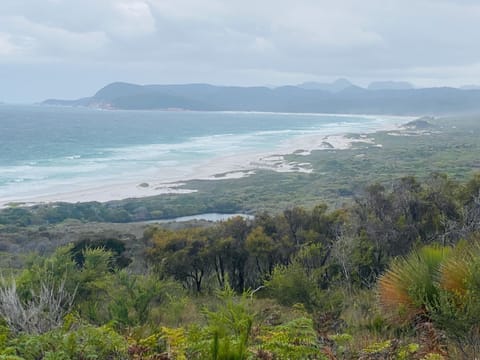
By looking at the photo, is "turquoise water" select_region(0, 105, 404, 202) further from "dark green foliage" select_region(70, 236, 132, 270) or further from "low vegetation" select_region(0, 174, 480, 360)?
"low vegetation" select_region(0, 174, 480, 360)

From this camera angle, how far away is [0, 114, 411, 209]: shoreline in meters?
44.7

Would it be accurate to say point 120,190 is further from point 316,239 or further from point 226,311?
point 226,311

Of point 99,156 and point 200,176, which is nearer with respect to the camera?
point 200,176

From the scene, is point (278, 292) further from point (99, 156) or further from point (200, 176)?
point (99, 156)

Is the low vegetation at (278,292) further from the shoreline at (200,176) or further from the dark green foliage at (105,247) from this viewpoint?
the shoreline at (200,176)

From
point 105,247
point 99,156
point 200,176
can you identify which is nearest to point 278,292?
point 105,247

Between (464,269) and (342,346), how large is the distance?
5.21ft

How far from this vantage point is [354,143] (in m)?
91.2

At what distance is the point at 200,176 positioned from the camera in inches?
2223

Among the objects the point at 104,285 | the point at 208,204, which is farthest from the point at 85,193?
the point at 104,285

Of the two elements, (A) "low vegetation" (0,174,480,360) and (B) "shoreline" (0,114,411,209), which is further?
(B) "shoreline" (0,114,411,209)

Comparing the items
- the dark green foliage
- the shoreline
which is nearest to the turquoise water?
the shoreline

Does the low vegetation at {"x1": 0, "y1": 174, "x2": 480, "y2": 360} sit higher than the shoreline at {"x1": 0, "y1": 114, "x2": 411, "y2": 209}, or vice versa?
the low vegetation at {"x1": 0, "y1": 174, "x2": 480, "y2": 360}

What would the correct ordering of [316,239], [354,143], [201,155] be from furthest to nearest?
[354,143] < [201,155] < [316,239]
